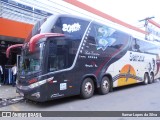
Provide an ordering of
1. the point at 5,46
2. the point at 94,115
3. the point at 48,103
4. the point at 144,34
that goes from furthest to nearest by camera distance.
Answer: the point at 144,34, the point at 5,46, the point at 48,103, the point at 94,115

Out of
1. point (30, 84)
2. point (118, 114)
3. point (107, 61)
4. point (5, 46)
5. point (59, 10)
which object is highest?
point (59, 10)

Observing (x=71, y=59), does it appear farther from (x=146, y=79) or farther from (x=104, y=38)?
(x=146, y=79)

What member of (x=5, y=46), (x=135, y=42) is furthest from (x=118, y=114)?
(x=5, y=46)

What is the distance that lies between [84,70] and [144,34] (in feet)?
84.7

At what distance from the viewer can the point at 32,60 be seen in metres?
8.62

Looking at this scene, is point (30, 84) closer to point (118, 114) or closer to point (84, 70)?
point (84, 70)

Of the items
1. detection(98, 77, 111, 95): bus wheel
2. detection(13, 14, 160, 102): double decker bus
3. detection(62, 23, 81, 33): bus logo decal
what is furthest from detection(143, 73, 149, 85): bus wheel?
detection(62, 23, 81, 33): bus logo decal

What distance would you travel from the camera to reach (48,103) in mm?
9219

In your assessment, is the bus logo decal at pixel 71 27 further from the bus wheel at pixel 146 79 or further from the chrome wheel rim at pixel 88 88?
the bus wheel at pixel 146 79

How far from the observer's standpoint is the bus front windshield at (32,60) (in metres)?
8.24

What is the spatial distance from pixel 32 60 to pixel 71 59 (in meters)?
1.63

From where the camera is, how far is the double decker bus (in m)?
8.22

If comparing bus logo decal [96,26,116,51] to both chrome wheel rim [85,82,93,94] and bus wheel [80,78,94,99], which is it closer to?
bus wheel [80,78,94,99]

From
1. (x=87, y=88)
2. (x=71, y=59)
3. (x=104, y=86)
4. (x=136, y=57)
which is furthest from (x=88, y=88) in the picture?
(x=136, y=57)
